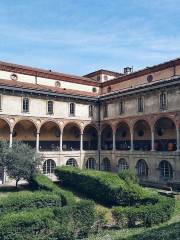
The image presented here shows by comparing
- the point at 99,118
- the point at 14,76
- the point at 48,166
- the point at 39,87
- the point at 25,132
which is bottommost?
the point at 48,166

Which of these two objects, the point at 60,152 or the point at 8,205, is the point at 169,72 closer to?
the point at 60,152

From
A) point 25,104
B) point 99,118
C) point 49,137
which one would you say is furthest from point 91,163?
point 25,104

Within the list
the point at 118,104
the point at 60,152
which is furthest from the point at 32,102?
the point at 118,104

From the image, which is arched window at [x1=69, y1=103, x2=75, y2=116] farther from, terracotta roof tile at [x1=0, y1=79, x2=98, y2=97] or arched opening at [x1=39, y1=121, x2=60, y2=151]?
arched opening at [x1=39, y1=121, x2=60, y2=151]

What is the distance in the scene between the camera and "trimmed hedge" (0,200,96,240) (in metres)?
15.4

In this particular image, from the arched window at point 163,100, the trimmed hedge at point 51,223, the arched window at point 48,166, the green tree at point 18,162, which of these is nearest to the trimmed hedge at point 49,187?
the green tree at point 18,162

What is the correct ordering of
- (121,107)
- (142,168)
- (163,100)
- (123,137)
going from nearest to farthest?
(163,100)
(142,168)
(121,107)
(123,137)

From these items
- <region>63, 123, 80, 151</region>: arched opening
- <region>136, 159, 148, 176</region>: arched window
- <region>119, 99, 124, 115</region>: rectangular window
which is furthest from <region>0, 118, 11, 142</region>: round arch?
<region>136, 159, 148, 176</region>: arched window

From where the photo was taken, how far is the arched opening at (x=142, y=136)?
3756cm

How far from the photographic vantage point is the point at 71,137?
42.8 m

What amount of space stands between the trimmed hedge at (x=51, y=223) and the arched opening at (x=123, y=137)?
22696 mm

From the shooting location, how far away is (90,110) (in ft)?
136

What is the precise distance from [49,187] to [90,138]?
1797 cm

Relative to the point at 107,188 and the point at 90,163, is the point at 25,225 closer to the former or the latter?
the point at 107,188
